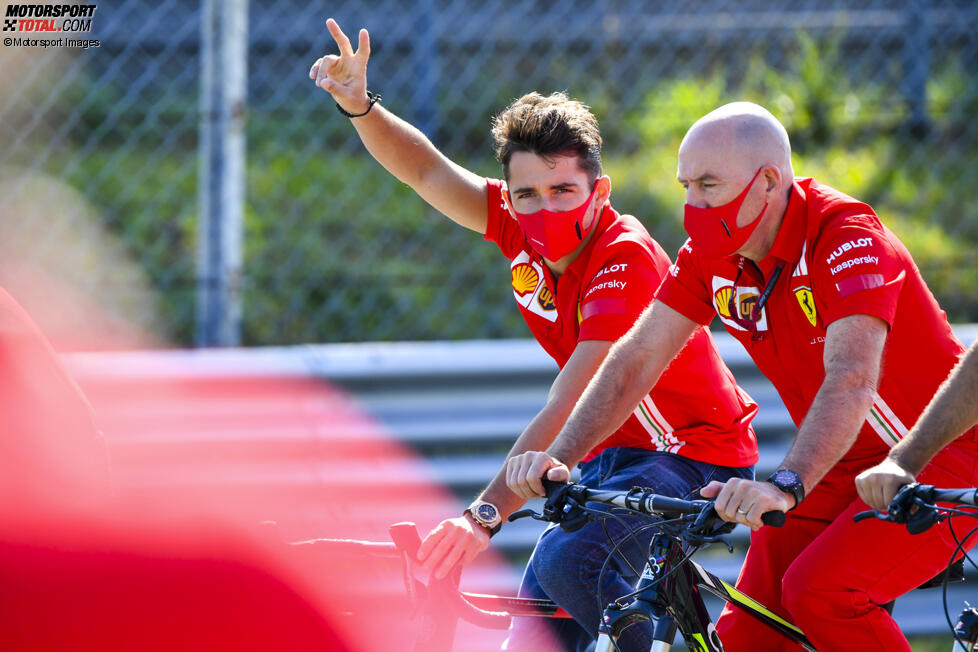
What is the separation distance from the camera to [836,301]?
2.96 meters

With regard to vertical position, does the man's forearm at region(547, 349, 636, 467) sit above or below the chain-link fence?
below

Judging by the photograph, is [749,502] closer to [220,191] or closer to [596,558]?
[596,558]

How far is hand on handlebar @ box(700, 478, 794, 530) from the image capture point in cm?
257

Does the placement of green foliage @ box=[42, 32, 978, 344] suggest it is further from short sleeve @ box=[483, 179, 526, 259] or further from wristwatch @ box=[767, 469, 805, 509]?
wristwatch @ box=[767, 469, 805, 509]

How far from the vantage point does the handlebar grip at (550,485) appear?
115 inches

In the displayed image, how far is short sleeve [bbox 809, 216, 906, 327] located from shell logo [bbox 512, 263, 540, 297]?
0.90 m

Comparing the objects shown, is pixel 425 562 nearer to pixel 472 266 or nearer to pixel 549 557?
pixel 549 557

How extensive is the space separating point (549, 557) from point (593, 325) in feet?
2.10

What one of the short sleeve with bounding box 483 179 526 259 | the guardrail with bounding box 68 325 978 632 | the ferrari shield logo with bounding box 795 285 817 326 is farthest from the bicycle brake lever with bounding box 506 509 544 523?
the guardrail with bounding box 68 325 978 632

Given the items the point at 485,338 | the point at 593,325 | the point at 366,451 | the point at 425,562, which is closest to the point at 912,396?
the point at 593,325

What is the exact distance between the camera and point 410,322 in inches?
254

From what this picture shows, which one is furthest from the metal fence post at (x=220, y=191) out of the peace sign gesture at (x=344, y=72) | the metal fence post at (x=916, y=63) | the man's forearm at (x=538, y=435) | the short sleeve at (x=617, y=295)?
the metal fence post at (x=916, y=63)

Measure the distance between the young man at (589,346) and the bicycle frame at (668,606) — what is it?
1.13 feet

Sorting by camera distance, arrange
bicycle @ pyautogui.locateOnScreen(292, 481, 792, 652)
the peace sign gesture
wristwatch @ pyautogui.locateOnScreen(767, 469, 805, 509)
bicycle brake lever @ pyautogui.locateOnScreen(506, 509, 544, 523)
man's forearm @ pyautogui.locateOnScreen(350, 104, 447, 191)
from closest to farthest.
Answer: wristwatch @ pyautogui.locateOnScreen(767, 469, 805, 509)
bicycle @ pyautogui.locateOnScreen(292, 481, 792, 652)
bicycle brake lever @ pyautogui.locateOnScreen(506, 509, 544, 523)
the peace sign gesture
man's forearm @ pyautogui.locateOnScreen(350, 104, 447, 191)
